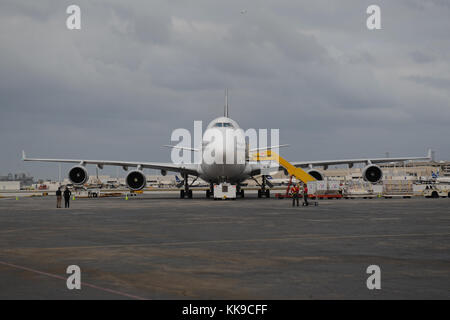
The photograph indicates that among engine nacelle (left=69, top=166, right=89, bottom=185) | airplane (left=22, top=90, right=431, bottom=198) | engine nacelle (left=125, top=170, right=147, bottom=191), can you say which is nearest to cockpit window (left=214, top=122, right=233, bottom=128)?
airplane (left=22, top=90, right=431, bottom=198)

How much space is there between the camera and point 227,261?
31.4ft

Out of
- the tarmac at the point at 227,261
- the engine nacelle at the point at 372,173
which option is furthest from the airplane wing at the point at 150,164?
the tarmac at the point at 227,261

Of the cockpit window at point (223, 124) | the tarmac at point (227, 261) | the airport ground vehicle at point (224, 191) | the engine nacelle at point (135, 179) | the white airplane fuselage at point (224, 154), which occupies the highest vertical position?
the cockpit window at point (223, 124)

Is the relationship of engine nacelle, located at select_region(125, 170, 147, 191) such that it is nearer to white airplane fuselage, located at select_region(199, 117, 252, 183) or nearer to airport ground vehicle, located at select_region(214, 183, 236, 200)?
white airplane fuselage, located at select_region(199, 117, 252, 183)

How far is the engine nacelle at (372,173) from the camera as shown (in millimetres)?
41125

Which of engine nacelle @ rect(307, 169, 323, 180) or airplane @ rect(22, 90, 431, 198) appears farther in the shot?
engine nacelle @ rect(307, 169, 323, 180)

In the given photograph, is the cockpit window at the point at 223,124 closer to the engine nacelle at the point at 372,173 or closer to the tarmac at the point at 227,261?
the engine nacelle at the point at 372,173

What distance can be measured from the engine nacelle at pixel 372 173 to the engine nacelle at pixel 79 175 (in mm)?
23000

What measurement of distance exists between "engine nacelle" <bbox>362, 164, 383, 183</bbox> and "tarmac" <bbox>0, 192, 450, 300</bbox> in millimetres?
24753

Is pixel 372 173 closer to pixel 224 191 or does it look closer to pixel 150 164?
pixel 224 191

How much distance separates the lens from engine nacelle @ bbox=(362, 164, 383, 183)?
135ft

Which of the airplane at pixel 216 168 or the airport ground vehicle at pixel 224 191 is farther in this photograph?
the airport ground vehicle at pixel 224 191

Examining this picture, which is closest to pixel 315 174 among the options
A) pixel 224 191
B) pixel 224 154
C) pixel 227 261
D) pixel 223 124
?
pixel 224 191
